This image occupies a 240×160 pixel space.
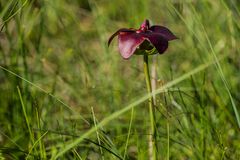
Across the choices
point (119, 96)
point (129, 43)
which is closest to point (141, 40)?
point (129, 43)

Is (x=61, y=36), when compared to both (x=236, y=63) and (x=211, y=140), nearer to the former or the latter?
(x=236, y=63)

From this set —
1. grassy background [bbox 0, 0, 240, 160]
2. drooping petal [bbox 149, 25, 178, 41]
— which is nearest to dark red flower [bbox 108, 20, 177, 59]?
drooping petal [bbox 149, 25, 178, 41]

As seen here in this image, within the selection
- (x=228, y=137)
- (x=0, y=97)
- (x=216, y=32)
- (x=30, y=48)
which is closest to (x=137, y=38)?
(x=228, y=137)

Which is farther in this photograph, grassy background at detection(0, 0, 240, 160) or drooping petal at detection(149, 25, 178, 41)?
grassy background at detection(0, 0, 240, 160)

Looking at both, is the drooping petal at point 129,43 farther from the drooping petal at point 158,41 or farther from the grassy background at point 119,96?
the grassy background at point 119,96

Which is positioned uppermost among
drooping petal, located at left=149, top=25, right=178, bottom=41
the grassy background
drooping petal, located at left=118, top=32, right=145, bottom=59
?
drooping petal, located at left=149, top=25, right=178, bottom=41

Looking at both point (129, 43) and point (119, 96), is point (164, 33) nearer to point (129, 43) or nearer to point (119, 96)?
point (129, 43)

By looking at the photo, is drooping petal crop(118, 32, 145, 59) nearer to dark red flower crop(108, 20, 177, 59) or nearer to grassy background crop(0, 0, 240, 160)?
dark red flower crop(108, 20, 177, 59)
